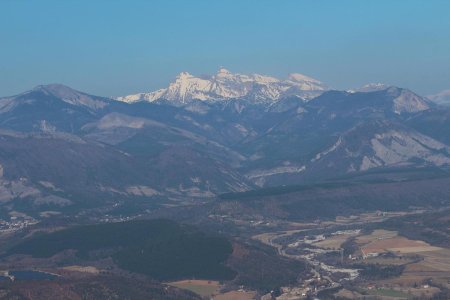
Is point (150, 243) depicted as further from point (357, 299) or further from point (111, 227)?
point (357, 299)

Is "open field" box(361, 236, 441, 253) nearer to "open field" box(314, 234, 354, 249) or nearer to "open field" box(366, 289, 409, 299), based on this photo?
"open field" box(314, 234, 354, 249)

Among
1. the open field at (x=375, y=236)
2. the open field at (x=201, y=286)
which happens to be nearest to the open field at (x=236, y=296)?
the open field at (x=201, y=286)

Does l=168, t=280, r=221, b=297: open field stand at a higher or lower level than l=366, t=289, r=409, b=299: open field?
higher

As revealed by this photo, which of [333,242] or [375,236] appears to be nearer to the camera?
[333,242]

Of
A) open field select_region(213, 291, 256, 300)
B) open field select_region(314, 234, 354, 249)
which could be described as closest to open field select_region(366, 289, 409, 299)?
open field select_region(213, 291, 256, 300)

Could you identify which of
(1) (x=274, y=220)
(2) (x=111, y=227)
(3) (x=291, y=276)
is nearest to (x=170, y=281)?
(3) (x=291, y=276)

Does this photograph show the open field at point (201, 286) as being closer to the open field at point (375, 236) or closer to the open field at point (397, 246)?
the open field at point (397, 246)

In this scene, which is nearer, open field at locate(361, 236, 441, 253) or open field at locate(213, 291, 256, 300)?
open field at locate(213, 291, 256, 300)

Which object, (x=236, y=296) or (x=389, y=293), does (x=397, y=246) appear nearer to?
(x=389, y=293)

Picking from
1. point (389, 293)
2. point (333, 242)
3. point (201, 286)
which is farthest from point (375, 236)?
point (201, 286)
